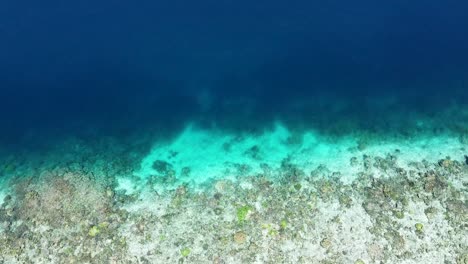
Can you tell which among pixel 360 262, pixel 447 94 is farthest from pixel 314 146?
pixel 447 94

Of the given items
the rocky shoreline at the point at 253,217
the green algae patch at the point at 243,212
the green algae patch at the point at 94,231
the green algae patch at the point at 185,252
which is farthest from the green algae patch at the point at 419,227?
the green algae patch at the point at 94,231

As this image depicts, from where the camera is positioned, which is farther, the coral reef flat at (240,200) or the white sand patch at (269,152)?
the white sand patch at (269,152)

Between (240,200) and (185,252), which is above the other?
(240,200)

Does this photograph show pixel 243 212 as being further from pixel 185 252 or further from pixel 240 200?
pixel 185 252

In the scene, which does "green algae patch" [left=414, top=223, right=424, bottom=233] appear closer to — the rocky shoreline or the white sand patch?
the rocky shoreline

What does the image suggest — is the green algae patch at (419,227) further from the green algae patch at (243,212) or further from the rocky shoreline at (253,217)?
the green algae patch at (243,212)

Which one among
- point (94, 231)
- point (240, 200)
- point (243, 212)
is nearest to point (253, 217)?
point (243, 212)
